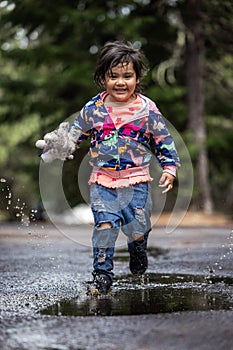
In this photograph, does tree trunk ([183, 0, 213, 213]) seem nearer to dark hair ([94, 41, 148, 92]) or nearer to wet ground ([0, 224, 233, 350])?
wet ground ([0, 224, 233, 350])

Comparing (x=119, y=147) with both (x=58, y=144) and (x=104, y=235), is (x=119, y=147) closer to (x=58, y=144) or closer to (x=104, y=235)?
(x=58, y=144)

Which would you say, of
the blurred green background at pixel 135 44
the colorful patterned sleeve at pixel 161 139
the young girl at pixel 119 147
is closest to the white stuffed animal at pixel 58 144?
the young girl at pixel 119 147

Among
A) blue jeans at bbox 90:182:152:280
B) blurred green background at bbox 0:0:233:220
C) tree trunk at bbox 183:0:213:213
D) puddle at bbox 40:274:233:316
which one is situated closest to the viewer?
puddle at bbox 40:274:233:316

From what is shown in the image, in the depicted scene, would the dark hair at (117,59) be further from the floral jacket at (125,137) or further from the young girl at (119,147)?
the floral jacket at (125,137)

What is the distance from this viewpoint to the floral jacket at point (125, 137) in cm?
459

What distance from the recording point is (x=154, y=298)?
13.3 feet

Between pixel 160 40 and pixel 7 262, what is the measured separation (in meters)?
12.8

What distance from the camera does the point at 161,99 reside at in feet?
56.7

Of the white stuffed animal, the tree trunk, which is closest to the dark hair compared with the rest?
the white stuffed animal

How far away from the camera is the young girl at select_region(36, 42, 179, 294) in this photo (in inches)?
179

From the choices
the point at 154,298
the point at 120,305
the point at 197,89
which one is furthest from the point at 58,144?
the point at 197,89

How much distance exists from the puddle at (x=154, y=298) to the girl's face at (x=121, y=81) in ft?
3.65

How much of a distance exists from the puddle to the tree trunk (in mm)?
11923

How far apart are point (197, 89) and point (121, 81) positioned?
42.9ft
